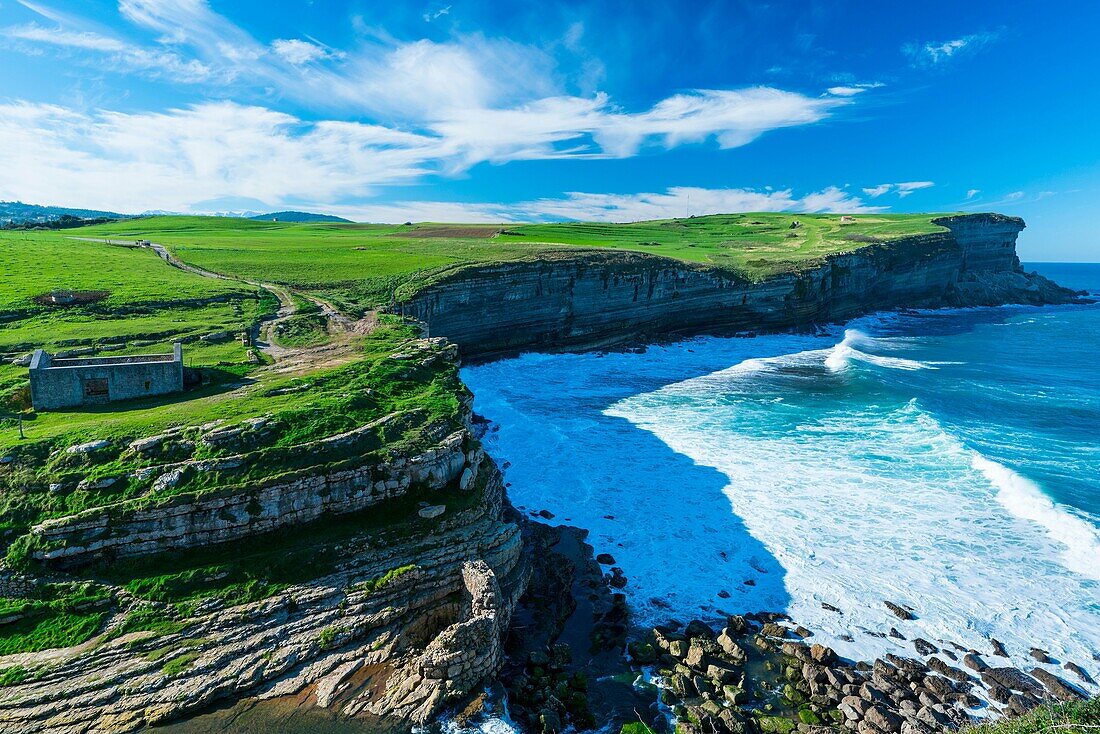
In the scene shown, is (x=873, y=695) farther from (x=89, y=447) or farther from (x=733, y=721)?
(x=89, y=447)

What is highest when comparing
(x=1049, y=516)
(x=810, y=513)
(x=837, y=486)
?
(x=1049, y=516)

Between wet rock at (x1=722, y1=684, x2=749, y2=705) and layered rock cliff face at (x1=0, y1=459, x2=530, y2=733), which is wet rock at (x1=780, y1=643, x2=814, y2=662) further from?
layered rock cliff face at (x1=0, y1=459, x2=530, y2=733)

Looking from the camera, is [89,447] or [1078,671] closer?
[1078,671]

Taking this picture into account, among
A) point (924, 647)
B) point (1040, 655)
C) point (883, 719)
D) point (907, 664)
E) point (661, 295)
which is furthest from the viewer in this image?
point (661, 295)

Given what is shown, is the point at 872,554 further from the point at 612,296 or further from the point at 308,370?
the point at 612,296

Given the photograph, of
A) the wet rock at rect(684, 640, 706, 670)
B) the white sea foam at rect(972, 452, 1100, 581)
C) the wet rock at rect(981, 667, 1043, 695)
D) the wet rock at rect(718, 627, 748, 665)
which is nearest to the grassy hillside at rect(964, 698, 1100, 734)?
the wet rock at rect(981, 667, 1043, 695)

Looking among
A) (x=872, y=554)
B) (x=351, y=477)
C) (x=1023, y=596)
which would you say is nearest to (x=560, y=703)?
(x=351, y=477)

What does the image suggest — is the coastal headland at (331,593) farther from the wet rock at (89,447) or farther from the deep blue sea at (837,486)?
the deep blue sea at (837,486)

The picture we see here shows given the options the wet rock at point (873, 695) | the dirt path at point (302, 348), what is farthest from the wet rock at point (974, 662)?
the dirt path at point (302, 348)

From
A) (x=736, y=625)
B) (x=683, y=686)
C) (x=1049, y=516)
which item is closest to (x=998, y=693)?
(x=736, y=625)
